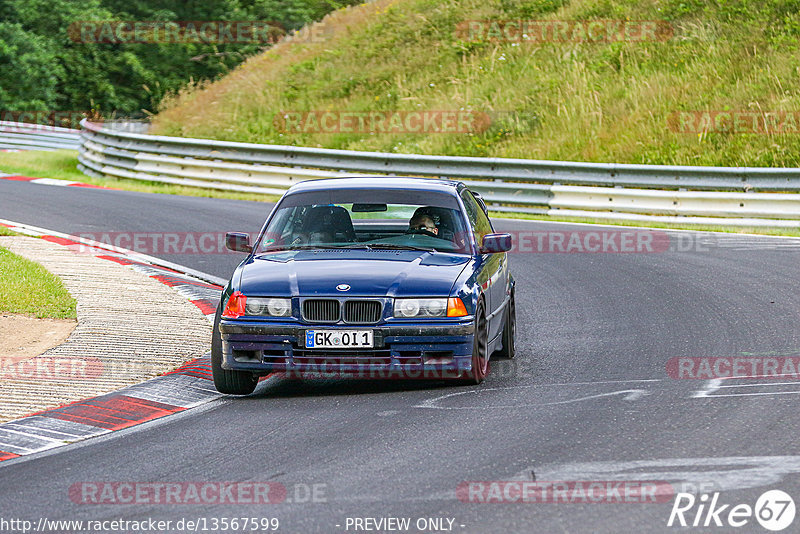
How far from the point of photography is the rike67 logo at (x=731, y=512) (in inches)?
208

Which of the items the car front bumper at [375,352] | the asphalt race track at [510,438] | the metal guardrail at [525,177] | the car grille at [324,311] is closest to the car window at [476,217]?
the asphalt race track at [510,438]

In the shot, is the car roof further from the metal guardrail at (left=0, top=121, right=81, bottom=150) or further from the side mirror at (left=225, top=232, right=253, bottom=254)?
the metal guardrail at (left=0, top=121, right=81, bottom=150)

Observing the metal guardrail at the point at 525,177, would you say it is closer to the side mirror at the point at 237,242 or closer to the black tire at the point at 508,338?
the black tire at the point at 508,338

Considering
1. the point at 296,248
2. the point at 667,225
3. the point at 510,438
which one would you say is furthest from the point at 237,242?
the point at 667,225

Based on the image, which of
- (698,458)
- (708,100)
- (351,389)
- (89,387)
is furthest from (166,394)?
(708,100)

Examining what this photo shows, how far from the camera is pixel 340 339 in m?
8.27

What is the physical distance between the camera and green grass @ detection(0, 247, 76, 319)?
37.6ft

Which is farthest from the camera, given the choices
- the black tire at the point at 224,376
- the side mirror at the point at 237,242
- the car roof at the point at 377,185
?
the car roof at the point at 377,185

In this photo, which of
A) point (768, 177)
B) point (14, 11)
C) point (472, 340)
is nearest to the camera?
point (472, 340)

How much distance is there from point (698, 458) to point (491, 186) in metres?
16.1

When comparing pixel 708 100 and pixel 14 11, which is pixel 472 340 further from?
pixel 14 11

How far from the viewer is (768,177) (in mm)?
19422

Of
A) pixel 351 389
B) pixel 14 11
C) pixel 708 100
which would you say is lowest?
pixel 351 389

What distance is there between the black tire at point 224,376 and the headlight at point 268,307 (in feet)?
1.02
